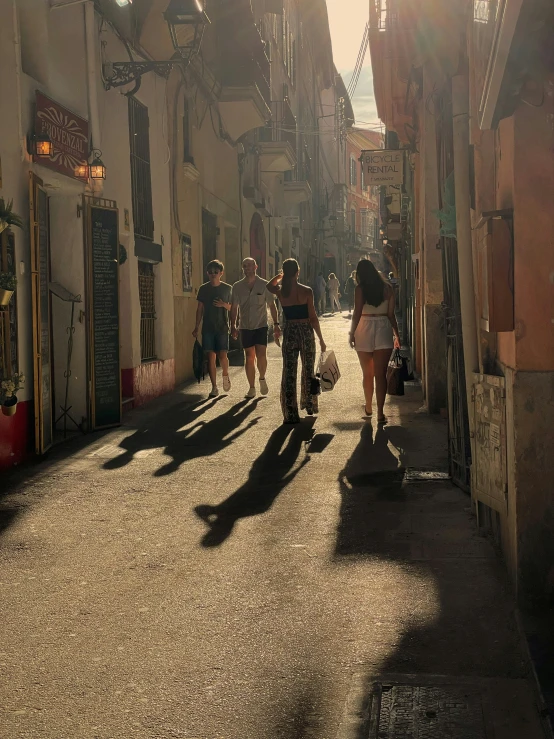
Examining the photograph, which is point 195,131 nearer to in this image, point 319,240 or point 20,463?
point 20,463

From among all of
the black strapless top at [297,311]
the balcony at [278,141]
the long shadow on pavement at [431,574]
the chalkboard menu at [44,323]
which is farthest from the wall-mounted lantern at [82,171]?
the balcony at [278,141]

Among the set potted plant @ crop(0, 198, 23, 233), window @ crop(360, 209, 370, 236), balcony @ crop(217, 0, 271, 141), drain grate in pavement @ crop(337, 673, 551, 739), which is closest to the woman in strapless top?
potted plant @ crop(0, 198, 23, 233)

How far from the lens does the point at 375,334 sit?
11328mm

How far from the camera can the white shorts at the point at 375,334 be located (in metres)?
11.3

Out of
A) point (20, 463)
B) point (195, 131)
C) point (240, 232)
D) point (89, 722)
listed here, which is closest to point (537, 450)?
point (89, 722)

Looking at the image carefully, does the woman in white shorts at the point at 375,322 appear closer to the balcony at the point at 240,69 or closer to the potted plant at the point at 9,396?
the potted plant at the point at 9,396

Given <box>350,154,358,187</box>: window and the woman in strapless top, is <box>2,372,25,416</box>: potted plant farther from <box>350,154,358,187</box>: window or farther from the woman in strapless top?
<box>350,154,358,187</box>: window

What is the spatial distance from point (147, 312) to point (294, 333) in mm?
3863

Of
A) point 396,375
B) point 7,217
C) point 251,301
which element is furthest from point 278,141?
point 7,217

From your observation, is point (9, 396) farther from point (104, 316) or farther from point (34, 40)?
point (34, 40)

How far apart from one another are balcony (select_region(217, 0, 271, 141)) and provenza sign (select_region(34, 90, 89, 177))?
373 inches

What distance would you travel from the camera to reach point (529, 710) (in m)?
3.72

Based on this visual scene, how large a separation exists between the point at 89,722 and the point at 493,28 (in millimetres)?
3236

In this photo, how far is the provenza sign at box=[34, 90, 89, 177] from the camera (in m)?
10.0
